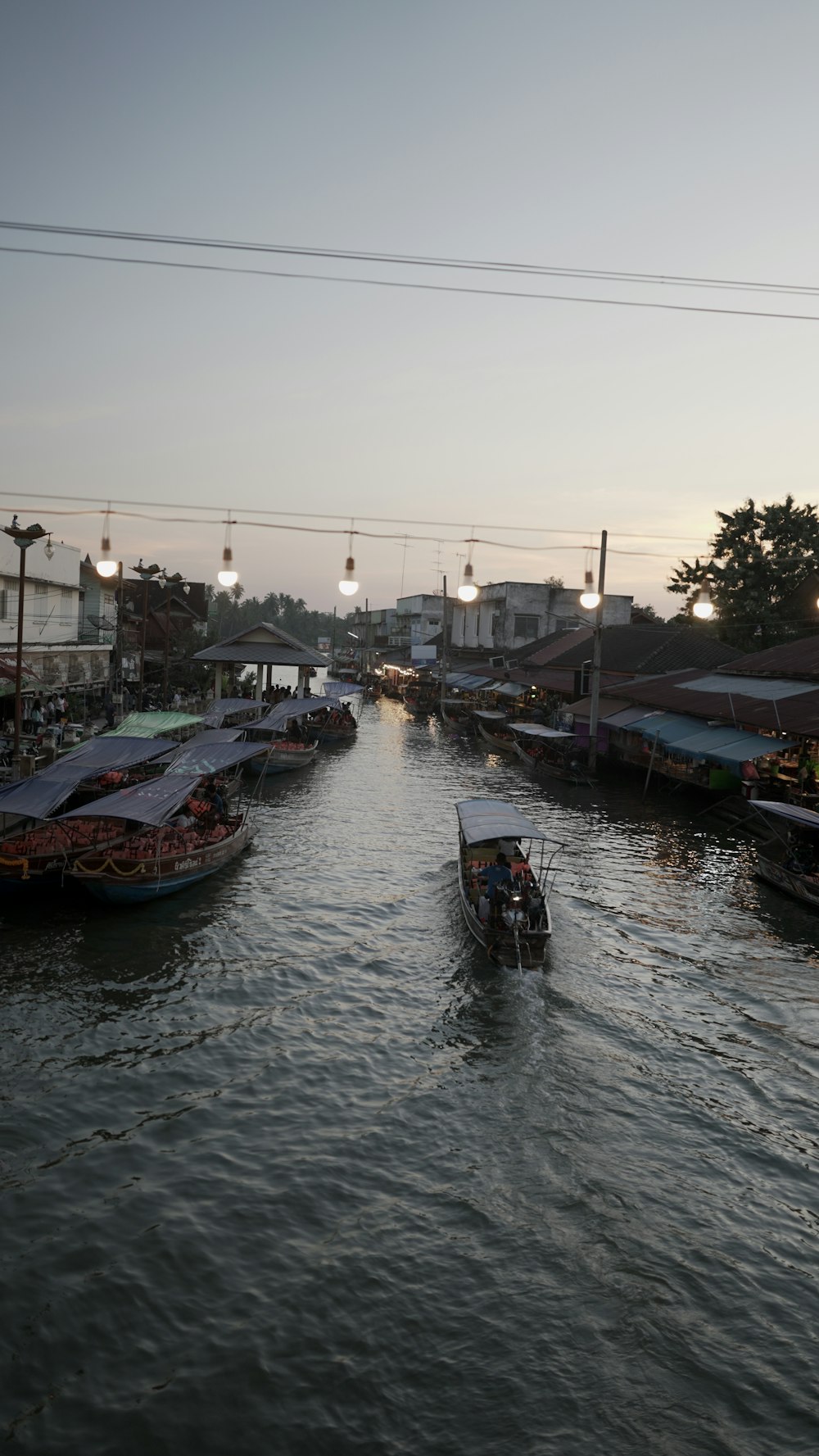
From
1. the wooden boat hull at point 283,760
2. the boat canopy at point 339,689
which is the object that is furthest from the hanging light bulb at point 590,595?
the boat canopy at point 339,689

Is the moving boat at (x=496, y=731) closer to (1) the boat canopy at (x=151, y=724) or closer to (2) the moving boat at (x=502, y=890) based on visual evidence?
(1) the boat canopy at (x=151, y=724)

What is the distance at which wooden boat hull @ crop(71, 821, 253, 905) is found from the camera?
20812 mm

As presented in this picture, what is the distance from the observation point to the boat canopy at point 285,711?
126ft

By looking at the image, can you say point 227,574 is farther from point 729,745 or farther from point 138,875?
point 729,745

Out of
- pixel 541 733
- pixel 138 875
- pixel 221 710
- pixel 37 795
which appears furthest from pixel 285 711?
pixel 37 795

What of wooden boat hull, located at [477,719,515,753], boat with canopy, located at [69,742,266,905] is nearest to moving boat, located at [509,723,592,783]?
wooden boat hull, located at [477,719,515,753]

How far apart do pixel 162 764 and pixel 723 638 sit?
38.5m

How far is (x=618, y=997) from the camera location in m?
17.8

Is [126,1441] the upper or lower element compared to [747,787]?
lower

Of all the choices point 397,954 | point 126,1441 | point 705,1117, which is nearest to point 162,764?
point 397,954

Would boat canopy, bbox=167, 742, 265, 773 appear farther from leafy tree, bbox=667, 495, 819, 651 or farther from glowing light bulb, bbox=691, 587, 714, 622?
leafy tree, bbox=667, 495, 819, 651

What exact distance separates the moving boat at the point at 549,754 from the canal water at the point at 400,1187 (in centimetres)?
2159

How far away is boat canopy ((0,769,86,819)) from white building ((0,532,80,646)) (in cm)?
1969

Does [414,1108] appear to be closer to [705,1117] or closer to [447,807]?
[705,1117]
